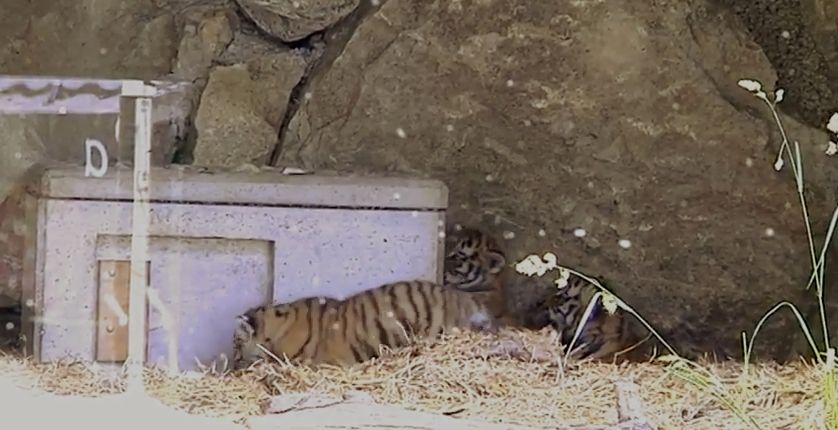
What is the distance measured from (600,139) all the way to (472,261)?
1.50 feet

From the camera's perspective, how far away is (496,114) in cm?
328

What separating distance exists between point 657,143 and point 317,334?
1040 mm

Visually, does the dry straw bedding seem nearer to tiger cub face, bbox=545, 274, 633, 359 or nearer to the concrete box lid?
tiger cub face, bbox=545, 274, 633, 359

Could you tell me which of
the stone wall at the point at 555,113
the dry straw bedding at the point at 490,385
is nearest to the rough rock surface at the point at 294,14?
the stone wall at the point at 555,113

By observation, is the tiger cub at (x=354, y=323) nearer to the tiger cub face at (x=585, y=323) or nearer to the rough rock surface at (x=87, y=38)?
the tiger cub face at (x=585, y=323)

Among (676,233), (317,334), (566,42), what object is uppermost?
(566,42)

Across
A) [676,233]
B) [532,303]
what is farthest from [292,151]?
[676,233]

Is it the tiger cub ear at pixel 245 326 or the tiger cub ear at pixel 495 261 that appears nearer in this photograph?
the tiger cub ear at pixel 245 326

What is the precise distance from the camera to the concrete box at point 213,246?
2697 millimetres

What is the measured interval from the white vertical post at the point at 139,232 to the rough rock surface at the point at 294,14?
464 millimetres

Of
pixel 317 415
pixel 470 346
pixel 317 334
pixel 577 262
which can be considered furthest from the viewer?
pixel 577 262

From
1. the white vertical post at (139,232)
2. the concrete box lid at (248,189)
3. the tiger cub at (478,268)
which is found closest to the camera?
the white vertical post at (139,232)

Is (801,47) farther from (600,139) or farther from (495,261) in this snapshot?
(495,261)

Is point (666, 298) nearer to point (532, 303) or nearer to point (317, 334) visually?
point (532, 303)
